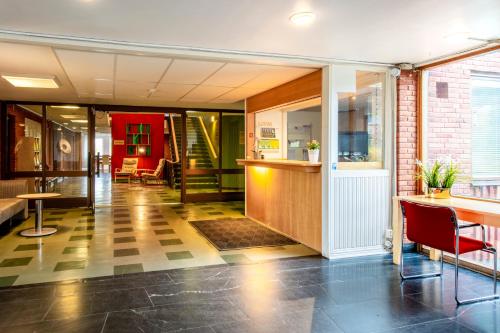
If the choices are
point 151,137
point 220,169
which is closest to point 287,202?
point 220,169

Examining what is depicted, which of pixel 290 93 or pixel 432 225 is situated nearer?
pixel 432 225

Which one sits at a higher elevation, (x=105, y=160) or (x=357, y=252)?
(x=105, y=160)

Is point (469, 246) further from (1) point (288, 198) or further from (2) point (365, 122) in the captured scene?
(1) point (288, 198)

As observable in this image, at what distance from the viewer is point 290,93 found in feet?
18.3

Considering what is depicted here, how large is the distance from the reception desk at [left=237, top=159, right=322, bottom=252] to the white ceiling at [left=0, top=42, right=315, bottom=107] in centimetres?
128

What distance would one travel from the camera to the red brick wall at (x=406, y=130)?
4809mm

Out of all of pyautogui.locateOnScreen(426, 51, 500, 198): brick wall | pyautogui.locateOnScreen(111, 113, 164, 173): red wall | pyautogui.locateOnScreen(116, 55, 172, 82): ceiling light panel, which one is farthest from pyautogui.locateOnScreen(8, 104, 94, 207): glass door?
pyautogui.locateOnScreen(426, 51, 500, 198): brick wall

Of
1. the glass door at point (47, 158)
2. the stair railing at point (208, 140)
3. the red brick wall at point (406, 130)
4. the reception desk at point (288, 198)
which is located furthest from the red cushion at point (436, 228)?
the stair railing at point (208, 140)

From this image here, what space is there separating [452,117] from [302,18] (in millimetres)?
2842

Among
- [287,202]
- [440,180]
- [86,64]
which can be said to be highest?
[86,64]

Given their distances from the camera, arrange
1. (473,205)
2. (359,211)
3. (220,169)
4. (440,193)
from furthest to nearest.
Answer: (220,169) < (359,211) < (440,193) < (473,205)

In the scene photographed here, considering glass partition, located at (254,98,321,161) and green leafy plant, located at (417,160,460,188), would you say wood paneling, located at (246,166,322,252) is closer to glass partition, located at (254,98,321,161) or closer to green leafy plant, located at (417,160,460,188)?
glass partition, located at (254,98,321,161)

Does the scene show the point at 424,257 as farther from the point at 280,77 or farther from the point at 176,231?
the point at 176,231

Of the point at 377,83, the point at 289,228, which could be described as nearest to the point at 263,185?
the point at 289,228
